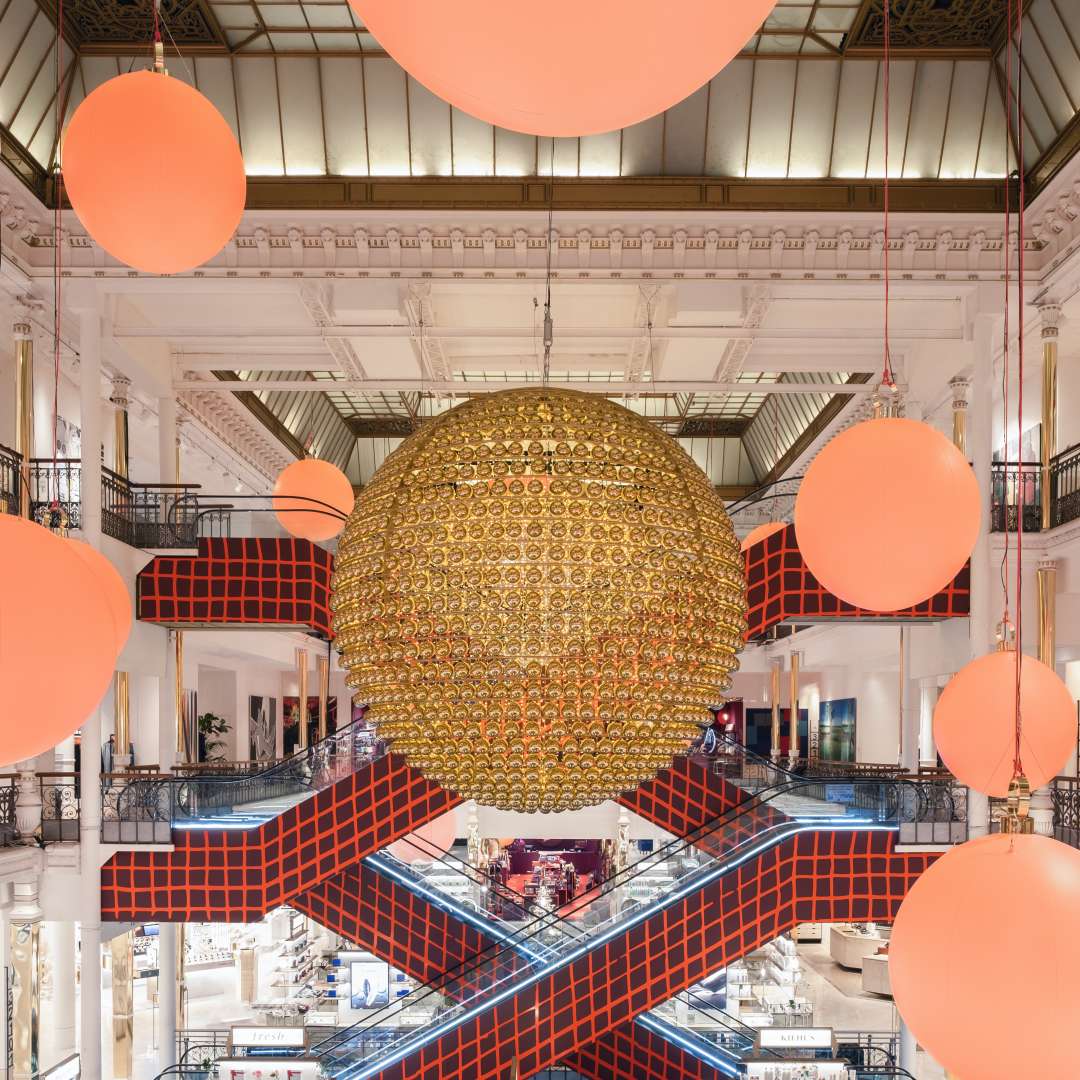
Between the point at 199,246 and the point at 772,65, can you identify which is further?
the point at 772,65

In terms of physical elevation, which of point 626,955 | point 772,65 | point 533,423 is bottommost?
point 626,955

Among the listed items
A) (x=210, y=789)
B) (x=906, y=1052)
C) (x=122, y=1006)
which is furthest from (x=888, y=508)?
(x=122, y=1006)

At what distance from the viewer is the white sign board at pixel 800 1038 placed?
1366 cm

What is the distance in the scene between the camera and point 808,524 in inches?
143

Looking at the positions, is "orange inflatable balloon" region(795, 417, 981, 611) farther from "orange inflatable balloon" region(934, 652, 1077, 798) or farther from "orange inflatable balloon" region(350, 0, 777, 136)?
"orange inflatable balloon" region(350, 0, 777, 136)

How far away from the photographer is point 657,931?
12.3 meters

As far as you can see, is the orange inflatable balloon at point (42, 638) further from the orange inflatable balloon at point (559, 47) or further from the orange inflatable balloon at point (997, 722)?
the orange inflatable balloon at point (997, 722)

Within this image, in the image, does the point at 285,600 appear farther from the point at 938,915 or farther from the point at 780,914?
the point at 938,915

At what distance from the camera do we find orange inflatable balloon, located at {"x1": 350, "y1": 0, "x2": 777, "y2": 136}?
1.12 meters

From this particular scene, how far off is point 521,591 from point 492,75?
95 centimetres

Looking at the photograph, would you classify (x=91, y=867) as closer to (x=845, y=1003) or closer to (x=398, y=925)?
(x=398, y=925)

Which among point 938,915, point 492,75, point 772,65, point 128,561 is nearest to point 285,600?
point 128,561

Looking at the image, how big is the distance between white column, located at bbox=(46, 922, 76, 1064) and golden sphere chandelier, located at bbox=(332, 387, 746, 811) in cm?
1417

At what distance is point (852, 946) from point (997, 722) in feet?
66.7
